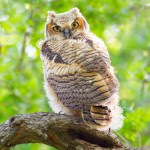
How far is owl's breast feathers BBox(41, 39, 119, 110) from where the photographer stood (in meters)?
4.30

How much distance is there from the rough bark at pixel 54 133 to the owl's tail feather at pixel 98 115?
0.14 metres

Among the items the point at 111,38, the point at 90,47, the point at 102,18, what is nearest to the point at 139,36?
the point at 111,38

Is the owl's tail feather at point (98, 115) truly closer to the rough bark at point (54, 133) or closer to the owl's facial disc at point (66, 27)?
the rough bark at point (54, 133)

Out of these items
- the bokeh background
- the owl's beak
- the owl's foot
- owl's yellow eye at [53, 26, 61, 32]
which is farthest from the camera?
the bokeh background

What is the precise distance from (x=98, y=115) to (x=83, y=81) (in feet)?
1.00

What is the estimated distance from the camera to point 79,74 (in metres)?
4.43

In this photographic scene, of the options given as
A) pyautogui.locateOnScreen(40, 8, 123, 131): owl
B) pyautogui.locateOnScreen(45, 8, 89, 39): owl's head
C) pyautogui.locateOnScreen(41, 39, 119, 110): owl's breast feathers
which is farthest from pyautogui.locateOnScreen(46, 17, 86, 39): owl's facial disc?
pyautogui.locateOnScreen(41, 39, 119, 110): owl's breast feathers

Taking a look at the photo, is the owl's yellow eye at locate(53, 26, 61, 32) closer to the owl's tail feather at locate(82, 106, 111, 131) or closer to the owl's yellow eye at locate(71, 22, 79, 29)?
the owl's yellow eye at locate(71, 22, 79, 29)

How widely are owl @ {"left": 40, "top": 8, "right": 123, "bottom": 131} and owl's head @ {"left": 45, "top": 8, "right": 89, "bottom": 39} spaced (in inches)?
6.3

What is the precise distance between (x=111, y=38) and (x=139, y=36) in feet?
3.29

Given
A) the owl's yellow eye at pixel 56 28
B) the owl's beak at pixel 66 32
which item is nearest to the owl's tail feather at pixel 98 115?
the owl's beak at pixel 66 32

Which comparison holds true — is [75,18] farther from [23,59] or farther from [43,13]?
[23,59]

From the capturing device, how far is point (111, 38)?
10195mm

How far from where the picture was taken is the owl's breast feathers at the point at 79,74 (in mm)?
4297
